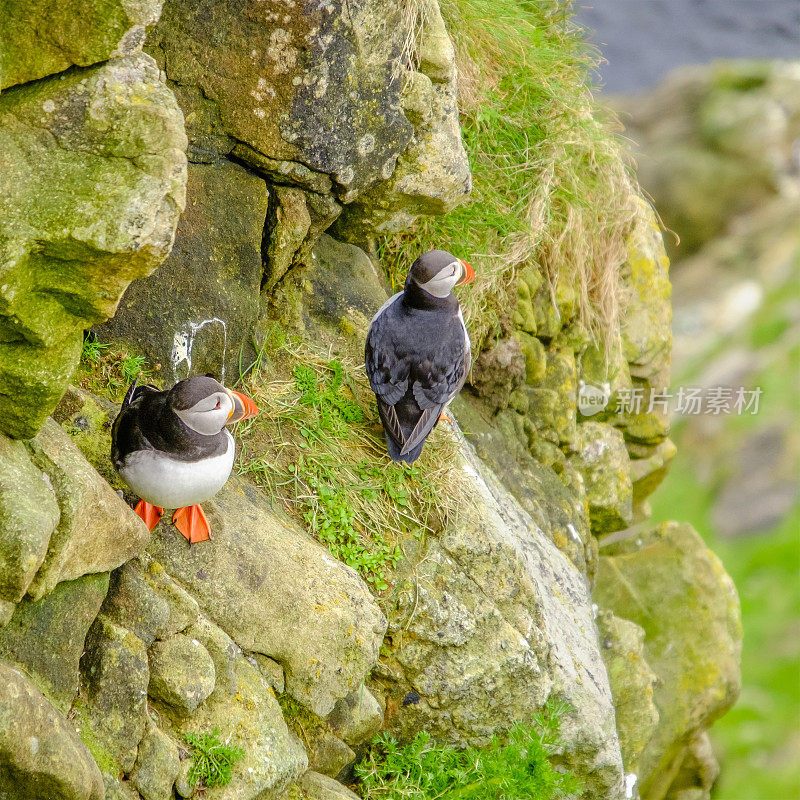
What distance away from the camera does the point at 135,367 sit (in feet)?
11.8

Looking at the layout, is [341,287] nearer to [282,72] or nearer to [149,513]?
[282,72]

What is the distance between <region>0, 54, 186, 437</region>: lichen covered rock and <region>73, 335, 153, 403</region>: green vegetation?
2.91 ft

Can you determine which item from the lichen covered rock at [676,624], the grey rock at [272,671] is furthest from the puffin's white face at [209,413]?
the lichen covered rock at [676,624]

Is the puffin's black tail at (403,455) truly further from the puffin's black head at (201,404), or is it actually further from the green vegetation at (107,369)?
the green vegetation at (107,369)

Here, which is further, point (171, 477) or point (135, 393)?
point (135, 393)

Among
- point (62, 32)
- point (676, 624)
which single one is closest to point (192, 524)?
point (62, 32)

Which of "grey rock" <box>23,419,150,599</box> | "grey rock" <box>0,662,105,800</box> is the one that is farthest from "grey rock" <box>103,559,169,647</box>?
"grey rock" <box>0,662,105,800</box>

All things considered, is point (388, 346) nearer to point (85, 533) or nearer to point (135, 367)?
point (135, 367)

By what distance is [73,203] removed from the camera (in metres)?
2.47

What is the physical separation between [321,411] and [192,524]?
1.09 metres

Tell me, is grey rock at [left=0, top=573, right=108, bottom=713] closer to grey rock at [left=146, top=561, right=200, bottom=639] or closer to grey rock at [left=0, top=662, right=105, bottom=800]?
grey rock at [left=0, top=662, right=105, bottom=800]

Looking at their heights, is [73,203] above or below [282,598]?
above

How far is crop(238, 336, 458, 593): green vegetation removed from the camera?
3.87m

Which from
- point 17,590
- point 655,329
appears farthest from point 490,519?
point 655,329
